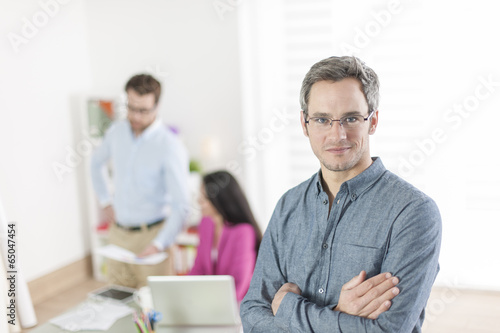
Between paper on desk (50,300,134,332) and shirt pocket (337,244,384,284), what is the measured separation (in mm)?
1096

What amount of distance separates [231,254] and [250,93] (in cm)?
215

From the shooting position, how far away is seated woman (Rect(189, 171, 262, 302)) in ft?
8.50

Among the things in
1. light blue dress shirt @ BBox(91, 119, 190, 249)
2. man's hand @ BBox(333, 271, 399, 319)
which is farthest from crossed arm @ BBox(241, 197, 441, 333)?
light blue dress shirt @ BBox(91, 119, 190, 249)

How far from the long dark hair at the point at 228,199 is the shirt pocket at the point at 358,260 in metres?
1.29

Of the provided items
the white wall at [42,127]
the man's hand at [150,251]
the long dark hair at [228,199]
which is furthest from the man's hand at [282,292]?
the white wall at [42,127]

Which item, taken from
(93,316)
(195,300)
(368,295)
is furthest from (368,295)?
(93,316)

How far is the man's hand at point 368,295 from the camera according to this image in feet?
4.20

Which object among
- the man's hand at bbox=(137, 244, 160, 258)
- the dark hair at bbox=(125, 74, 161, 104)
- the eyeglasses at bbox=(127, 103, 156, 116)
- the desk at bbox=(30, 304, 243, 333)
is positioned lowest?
the desk at bbox=(30, 304, 243, 333)

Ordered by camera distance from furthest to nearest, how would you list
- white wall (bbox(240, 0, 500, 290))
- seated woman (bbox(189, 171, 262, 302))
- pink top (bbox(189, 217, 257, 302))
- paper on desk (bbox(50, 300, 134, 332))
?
white wall (bbox(240, 0, 500, 290))
seated woman (bbox(189, 171, 262, 302))
pink top (bbox(189, 217, 257, 302))
paper on desk (bbox(50, 300, 134, 332))

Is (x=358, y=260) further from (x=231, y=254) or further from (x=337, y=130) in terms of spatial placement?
(x=231, y=254)

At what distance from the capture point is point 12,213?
3963 mm

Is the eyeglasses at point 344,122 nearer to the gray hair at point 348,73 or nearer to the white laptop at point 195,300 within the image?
the gray hair at point 348,73

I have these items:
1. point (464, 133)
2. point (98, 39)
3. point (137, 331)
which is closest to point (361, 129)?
point (137, 331)

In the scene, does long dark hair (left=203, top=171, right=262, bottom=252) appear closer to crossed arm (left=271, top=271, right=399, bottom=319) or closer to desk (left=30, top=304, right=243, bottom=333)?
desk (left=30, top=304, right=243, bottom=333)
